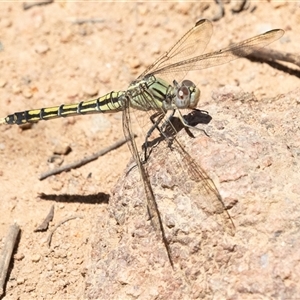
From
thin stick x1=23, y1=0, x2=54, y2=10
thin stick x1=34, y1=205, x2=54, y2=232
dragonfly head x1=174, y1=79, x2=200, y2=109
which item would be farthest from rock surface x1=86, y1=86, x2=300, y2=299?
thin stick x1=23, y1=0, x2=54, y2=10

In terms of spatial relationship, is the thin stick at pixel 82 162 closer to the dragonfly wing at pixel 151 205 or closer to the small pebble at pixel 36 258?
the small pebble at pixel 36 258

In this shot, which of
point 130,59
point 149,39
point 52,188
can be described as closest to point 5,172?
point 52,188

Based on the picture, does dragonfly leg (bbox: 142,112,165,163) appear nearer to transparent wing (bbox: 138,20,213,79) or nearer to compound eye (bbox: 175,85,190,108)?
compound eye (bbox: 175,85,190,108)

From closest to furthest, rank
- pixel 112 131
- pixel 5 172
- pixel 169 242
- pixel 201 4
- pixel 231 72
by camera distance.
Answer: pixel 169 242 < pixel 5 172 < pixel 112 131 < pixel 231 72 < pixel 201 4

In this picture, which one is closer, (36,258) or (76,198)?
(36,258)

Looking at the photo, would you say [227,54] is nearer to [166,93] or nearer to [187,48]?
[187,48]

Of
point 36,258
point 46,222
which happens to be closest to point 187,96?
point 46,222

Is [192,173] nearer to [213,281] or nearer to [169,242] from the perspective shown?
[169,242]
